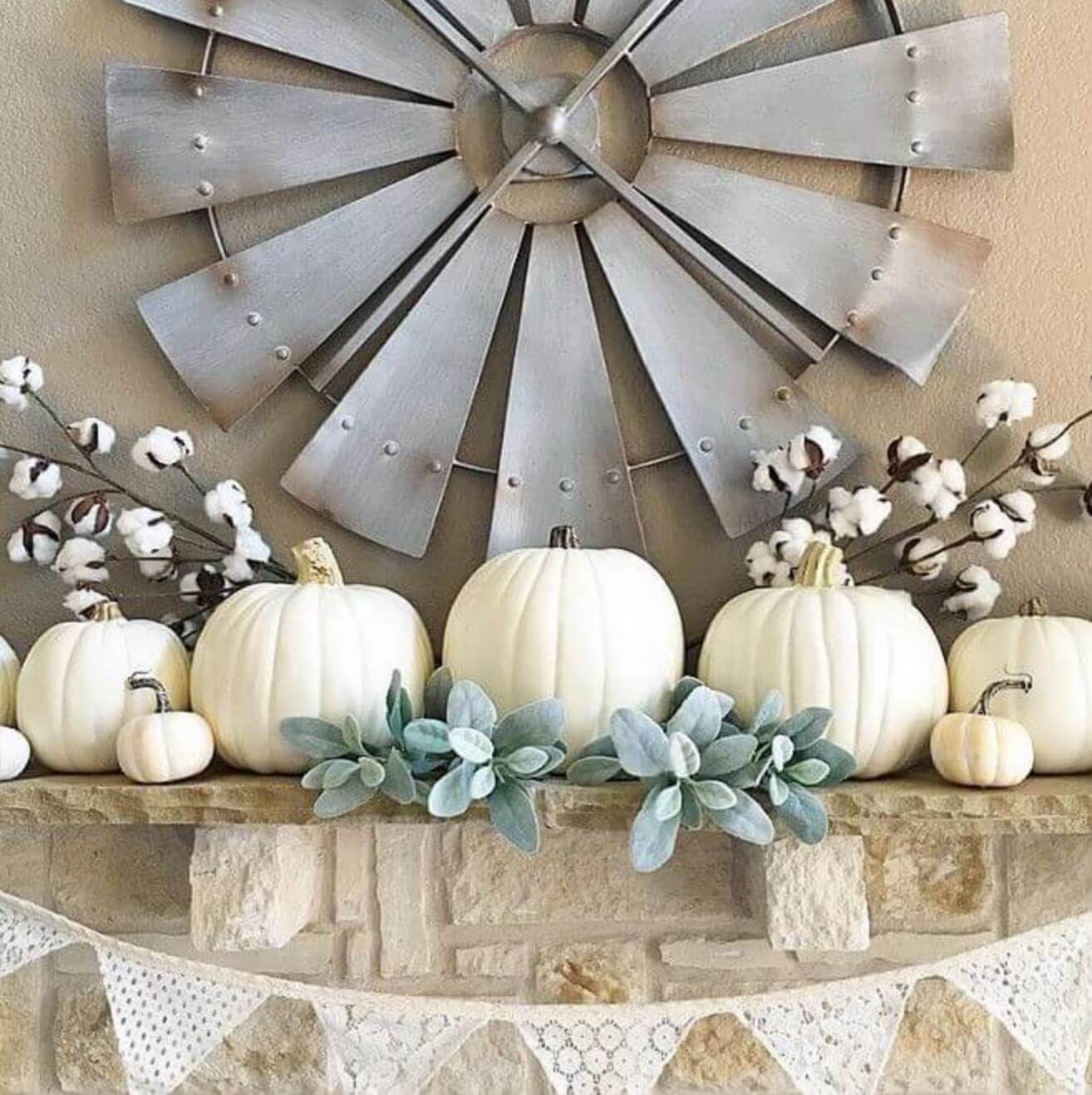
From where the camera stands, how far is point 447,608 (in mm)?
1270

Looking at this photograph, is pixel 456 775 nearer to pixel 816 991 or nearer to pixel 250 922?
pixel 250 922

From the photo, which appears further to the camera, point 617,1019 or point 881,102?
point 881,102

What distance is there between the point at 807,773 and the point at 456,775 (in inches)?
10.5

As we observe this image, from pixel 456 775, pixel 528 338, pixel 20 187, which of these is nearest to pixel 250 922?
pixel 456 775

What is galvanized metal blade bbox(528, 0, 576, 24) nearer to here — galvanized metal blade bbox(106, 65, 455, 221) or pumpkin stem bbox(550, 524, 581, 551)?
galvanized metal blade bbox(106, 65, 455, 221)

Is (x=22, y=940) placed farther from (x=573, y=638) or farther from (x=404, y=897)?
(x=573, y=638)

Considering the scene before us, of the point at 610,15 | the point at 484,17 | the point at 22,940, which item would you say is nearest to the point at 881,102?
the point at 610,15

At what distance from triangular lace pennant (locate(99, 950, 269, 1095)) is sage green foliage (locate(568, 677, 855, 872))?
1.24 ft

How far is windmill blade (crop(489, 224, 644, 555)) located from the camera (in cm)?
124

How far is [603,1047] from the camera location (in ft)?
3.57

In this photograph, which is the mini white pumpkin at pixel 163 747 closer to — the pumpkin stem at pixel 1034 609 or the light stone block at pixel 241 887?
the light stone block at pixel 241 887

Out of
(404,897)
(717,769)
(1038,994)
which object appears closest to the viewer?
(717,769)

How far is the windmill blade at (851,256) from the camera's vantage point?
1242 millimetres

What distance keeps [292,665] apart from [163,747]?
12 cm
